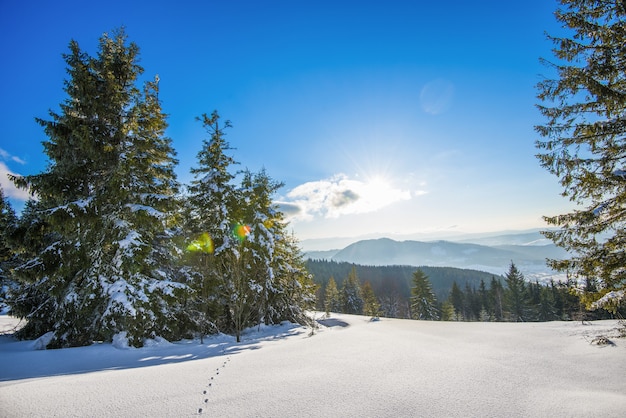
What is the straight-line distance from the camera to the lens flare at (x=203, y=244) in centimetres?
1583

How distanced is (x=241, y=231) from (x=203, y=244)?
258 cm

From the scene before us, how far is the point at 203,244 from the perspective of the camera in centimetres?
1592

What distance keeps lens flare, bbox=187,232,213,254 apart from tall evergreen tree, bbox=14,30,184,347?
342 centimetres

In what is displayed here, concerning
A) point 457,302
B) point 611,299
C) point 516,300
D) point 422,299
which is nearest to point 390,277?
point 457,302

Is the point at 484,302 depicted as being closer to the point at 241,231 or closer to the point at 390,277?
the point at 390,277

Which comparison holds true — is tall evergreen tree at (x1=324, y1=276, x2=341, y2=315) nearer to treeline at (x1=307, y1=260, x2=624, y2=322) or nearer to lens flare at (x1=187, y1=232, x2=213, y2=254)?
treeline at (x1=307, y1=260, x2=624, y2=322)

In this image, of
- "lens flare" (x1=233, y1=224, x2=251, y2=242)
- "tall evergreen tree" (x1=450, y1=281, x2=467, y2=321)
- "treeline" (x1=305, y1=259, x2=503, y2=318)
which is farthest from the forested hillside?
"lens flare" (x1=233, y1=224, x2=251, y2=242)

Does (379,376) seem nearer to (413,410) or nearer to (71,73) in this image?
(413,410)

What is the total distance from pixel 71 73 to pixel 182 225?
28.9 feet

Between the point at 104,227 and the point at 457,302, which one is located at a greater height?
the point at 104,227

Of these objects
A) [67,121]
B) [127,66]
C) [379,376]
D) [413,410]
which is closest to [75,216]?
[67,121]

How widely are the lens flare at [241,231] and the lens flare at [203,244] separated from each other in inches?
63.5

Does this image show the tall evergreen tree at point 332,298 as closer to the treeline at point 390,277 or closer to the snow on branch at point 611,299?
the treeline at point 390,277

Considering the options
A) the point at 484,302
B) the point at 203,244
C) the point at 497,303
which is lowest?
the point at 484,302
